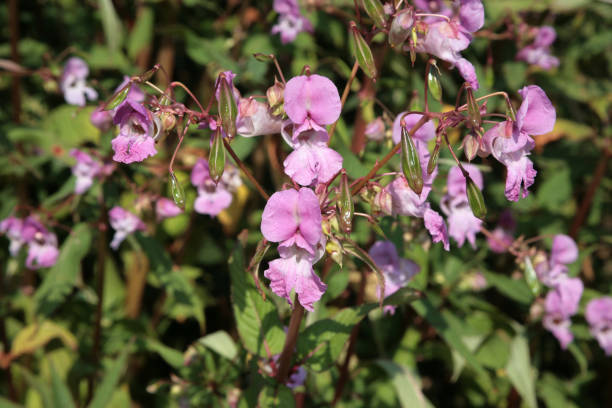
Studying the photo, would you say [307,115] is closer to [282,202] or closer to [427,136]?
[282,202]

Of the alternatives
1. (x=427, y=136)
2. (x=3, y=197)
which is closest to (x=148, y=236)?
(x=3, y=197)

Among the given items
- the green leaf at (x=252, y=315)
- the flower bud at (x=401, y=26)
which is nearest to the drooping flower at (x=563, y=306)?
the green leaf at (x=252, y=315)

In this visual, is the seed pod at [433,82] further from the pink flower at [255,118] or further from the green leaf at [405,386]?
the green leaf at [405,386]

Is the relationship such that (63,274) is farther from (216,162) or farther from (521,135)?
(521,135)

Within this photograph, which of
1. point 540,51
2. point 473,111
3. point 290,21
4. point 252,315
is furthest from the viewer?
point 540,51

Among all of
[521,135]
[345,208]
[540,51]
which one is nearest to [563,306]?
[540,51]

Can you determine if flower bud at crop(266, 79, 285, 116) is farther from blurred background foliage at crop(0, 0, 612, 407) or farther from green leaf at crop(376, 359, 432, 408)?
green leaf at crop(376, 359, 432, 408)
